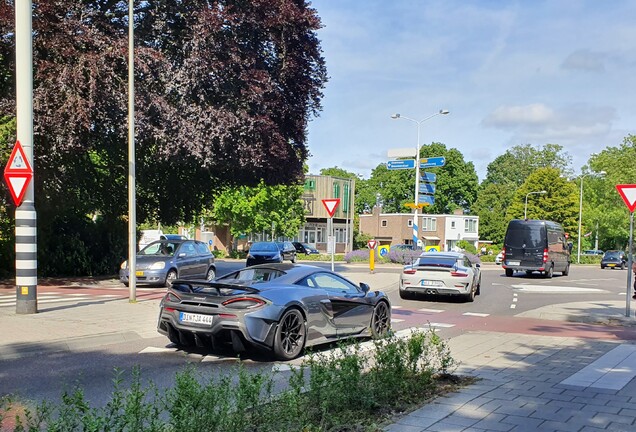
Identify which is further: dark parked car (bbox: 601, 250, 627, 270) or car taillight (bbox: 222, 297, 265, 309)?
dark parked car (bbox: 601, 250, 627, 270)

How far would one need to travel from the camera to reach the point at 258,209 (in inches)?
2192

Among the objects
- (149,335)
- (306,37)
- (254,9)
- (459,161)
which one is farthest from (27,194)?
(459,161)

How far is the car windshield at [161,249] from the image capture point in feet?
64.5

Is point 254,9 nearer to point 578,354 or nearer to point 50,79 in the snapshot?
point 50,79

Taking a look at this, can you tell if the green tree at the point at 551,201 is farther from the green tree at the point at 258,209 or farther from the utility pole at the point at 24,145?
the utility pole at the point at 24,145

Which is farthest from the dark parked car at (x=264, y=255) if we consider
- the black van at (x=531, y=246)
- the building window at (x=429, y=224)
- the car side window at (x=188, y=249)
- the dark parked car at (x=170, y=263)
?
the building window at (x=429, y=224)

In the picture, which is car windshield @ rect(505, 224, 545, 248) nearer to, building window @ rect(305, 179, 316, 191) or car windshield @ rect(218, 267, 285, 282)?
car windshield @ rect(218, 267, 285, 282)

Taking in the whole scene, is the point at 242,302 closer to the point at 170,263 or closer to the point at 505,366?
the point at 505,366

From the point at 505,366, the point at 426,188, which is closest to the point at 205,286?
the point at 505,366

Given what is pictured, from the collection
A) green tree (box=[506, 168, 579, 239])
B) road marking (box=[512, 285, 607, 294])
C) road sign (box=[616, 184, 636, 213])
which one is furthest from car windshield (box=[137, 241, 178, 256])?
green tree (box=[506, 168, 579, 239])

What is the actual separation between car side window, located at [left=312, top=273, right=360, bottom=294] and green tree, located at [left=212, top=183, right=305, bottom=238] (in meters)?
42.9

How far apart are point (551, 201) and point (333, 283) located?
73.0 meters

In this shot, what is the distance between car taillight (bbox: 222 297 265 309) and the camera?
26.1ft

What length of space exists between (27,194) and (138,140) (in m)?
7.27
